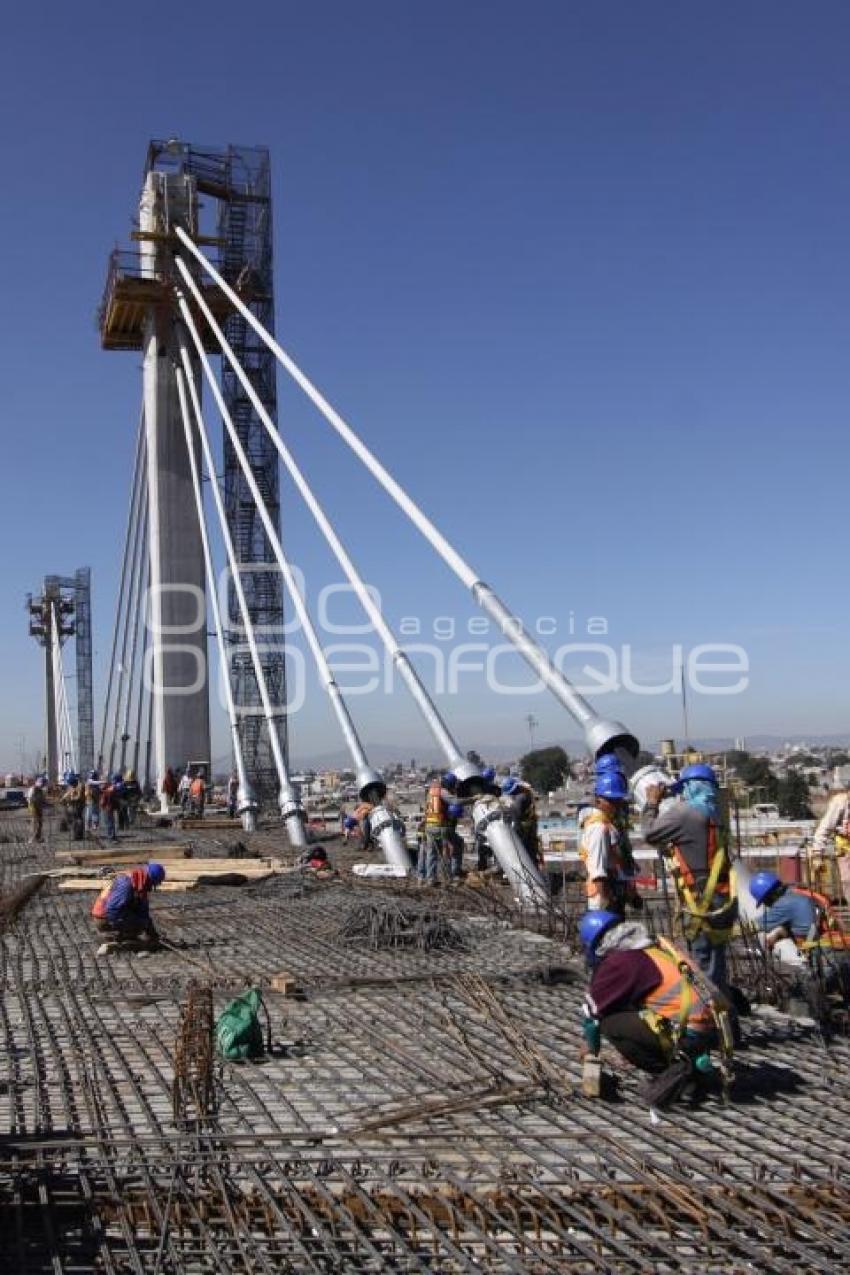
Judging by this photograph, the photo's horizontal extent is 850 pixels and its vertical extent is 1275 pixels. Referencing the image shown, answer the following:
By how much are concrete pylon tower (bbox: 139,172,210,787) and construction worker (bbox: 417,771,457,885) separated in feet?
48.7

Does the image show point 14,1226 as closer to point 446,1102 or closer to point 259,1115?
point 259,1115

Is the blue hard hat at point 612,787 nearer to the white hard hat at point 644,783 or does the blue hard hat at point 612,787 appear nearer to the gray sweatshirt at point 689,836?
the white hard hat at point 644,783

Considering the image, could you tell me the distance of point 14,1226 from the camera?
12.8 feet

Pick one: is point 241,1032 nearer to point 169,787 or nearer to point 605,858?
point 605,858

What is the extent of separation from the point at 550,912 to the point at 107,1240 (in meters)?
5.48

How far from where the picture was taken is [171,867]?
1427cm

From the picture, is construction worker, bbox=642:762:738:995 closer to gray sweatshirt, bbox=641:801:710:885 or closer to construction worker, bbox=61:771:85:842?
gray sweatshirt, bbox=641:801:710:885

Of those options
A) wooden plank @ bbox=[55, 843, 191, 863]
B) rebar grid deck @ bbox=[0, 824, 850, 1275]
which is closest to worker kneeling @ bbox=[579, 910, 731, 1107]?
rebar grid deck @ bbox=[0, 824, 850, 1275]

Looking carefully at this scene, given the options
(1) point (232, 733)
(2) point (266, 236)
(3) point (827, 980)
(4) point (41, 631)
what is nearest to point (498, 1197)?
(3) point (827, 980)

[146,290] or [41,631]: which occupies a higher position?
[146,290]

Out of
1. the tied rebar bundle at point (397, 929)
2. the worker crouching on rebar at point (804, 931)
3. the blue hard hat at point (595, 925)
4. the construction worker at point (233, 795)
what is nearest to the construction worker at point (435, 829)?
the tied rebar bundle at point (397, 929)

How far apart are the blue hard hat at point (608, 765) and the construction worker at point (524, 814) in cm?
313

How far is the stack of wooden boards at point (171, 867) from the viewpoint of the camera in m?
13.3

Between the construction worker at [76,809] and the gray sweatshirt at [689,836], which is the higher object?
the gray sweatshirt at [689,836]
